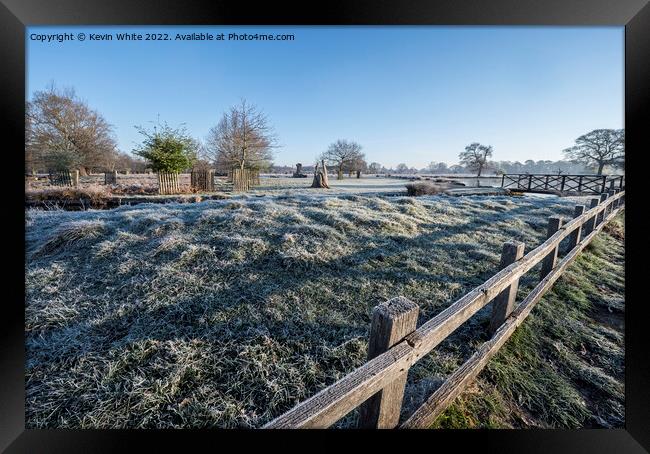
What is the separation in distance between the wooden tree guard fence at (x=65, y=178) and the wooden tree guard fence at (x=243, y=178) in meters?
4.74

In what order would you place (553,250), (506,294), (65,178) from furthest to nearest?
(65,178) → (553,250) → (506,294)

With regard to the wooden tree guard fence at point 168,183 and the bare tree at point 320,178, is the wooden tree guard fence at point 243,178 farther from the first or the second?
the bare tree at point 320,178

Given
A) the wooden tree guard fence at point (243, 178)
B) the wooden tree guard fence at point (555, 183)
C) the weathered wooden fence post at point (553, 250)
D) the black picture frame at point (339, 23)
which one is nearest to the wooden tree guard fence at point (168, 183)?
the wooden tree guard fence at point (243, 178)

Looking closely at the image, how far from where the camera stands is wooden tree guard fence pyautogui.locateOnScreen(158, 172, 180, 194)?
937cm

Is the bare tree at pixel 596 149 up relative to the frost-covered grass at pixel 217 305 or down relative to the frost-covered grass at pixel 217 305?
up

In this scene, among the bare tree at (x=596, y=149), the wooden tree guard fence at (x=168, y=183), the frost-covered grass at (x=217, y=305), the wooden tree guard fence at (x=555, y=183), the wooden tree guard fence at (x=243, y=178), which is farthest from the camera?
the wooden tree guard fence at (x=243, y=178)

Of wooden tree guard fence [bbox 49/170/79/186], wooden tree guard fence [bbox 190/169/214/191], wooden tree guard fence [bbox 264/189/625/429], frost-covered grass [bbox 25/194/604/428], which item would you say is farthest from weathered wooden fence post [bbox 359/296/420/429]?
wooden tree guard fence [bbox 190/169/214/191]

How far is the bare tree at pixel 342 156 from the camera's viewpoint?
8.97 metres

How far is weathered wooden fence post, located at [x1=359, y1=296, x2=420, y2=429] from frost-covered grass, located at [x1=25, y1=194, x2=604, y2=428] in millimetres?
748

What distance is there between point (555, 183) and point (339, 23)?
29.2 ft

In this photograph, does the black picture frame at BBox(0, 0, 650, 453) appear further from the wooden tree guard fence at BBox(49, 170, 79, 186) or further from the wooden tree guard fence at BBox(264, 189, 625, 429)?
the wooden tree guard fence at BBox(49, 170, 79, 186)

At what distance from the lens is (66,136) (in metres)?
4.95

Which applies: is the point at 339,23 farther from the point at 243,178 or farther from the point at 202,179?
the point at 202,179

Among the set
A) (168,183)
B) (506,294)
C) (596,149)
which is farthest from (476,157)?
(168,183)
